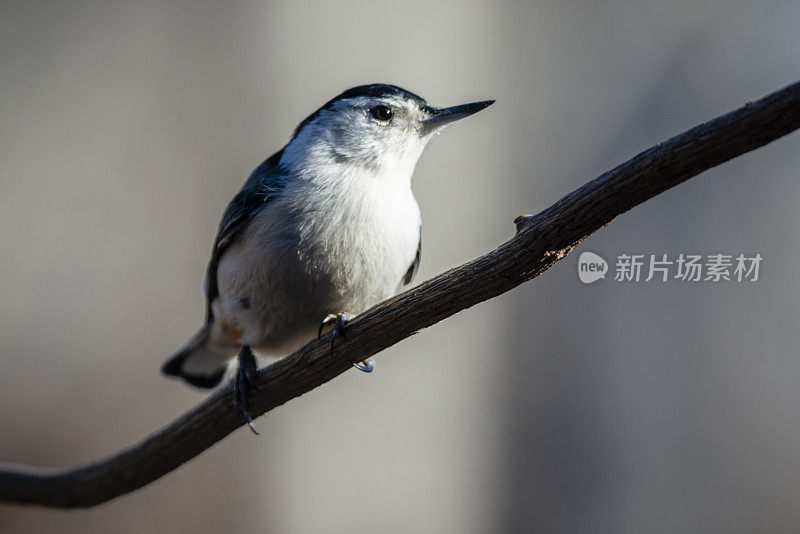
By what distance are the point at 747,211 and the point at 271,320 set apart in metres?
1.25

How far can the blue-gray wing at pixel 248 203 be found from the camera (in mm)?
1196

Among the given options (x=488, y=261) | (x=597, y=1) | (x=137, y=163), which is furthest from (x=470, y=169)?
(x=488, y=261)

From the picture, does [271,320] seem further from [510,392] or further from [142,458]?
[510,392]

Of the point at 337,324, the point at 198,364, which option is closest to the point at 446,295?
the point at 337,324

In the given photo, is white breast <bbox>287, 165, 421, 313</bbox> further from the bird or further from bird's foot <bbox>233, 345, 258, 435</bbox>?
bird's foot <bbox>233, 345, 258, 435</bbox>

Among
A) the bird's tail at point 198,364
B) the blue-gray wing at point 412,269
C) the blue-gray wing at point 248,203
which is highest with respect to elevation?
the blue-gray wing at point 248,203

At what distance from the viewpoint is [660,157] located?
2.42 ft

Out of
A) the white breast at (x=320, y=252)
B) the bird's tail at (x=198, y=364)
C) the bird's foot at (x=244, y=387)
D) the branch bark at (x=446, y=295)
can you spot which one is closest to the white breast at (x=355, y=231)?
the white breast at (x=320, y=252)

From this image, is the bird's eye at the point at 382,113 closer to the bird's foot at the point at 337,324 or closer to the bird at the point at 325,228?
the bird at the point at 325,228

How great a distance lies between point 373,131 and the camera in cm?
122

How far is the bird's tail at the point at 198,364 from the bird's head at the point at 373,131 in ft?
1.79

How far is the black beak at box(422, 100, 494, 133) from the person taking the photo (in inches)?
46.3

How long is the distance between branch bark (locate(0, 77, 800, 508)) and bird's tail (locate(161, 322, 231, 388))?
389 mm

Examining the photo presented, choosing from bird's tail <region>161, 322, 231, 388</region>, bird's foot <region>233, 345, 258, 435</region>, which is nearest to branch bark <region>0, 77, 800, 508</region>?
bird's foot <region>233, 345, 258, 435</region>
